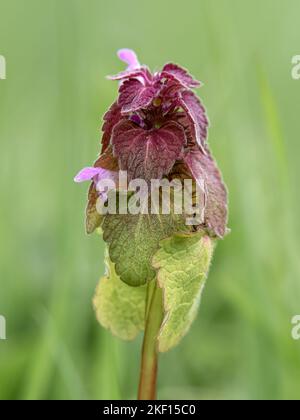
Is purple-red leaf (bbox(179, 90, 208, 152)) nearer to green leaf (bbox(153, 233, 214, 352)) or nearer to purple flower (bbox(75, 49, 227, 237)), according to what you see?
purple flower (bbox(75, 49, 227, 237))

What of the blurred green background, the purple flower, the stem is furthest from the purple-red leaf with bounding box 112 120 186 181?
the blurred green background

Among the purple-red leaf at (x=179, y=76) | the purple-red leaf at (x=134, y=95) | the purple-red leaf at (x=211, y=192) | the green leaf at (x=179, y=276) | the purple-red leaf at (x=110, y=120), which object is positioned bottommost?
the green leaf at (x=179, y=276)

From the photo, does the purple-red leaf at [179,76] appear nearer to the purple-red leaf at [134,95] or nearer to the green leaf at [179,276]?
the purple-red leaf at [134,95]

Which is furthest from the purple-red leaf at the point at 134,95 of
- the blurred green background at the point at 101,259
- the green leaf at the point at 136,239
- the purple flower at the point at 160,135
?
the blurred green background at the point at 101,259

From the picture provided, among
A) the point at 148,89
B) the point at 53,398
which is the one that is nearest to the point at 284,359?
the point at 53,398

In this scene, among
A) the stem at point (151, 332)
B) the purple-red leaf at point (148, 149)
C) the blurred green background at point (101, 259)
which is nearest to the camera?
the purple-red leaf at point (148, 149)

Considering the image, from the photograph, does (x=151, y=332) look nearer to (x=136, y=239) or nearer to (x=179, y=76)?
(x=136, y=239)

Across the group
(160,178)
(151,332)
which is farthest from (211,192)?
(151,332)
